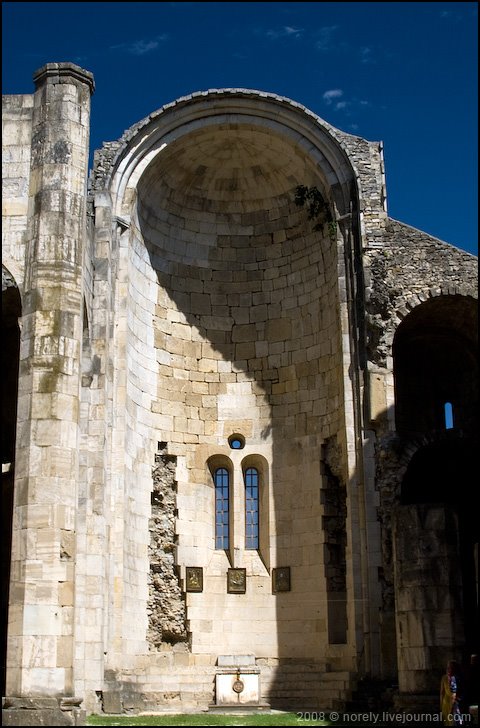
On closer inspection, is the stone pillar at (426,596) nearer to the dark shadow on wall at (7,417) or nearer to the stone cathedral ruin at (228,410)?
the stone cathedral ruin at (228,410)

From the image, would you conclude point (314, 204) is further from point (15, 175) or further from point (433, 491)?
point (15, 175)

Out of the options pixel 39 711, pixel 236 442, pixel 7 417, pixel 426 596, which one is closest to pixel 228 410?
pixel 236 442

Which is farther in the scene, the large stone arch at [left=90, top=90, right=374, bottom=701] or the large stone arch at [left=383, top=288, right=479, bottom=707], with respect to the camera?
the large stone arch at [left=90, top=90, right=374, bottom=701]

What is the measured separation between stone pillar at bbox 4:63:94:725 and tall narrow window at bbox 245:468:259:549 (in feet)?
23.6

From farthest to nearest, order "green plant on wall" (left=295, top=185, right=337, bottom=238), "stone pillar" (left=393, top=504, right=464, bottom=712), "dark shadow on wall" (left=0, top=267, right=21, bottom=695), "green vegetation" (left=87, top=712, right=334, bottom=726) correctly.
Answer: "green plant on wall" (left=295, top=185, right=337, bottom=238)
"dark shadow on wall" (left=0, top=267, right=21, bottom=695)
"green vegetation" (left=87, top=712, right=334, bottom=726)
"stone pillar" (left=393, top=504, right=464, bottom=712)

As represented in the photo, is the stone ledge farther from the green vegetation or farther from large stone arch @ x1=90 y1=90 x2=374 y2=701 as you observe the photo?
large stone arch @ x1=90 y1=90 x2=374 y2=701

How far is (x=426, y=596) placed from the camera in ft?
55.2

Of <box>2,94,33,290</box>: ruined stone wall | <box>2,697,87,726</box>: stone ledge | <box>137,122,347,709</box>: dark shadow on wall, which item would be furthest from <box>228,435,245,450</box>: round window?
<box>2,697,87,726</box>: stone ledge

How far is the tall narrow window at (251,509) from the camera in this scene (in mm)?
23141

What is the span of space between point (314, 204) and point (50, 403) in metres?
9.58

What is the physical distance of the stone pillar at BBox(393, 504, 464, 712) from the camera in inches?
648

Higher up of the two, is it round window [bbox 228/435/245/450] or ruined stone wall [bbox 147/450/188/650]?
round window [bbox 228/435/245/450]

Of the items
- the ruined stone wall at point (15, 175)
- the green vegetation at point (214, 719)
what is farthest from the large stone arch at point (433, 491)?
the ruined stone wall at point (15, 175)

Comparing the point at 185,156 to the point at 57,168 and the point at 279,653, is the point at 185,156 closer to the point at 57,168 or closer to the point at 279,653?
the point at 57,168
